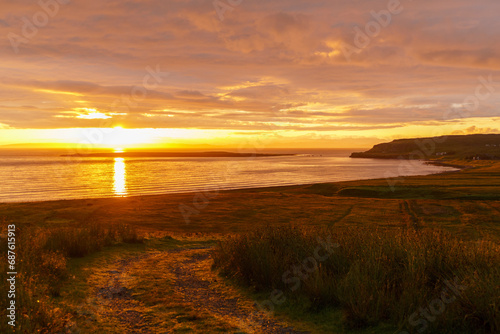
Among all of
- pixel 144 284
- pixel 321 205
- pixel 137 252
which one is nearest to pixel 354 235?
pixel 144 284

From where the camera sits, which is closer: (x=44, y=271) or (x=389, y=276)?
(x=389, y=276)

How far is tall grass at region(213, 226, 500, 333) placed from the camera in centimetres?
671

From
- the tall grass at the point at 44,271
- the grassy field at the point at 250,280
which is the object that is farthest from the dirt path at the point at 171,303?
the tall grass at the point at 44,271

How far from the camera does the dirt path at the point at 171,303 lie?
24.9 feet

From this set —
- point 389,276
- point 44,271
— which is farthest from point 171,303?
point 389,276

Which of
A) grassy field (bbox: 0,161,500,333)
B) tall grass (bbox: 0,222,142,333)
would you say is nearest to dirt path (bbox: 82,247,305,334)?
grassy field (bbox: 0,161,500,333)

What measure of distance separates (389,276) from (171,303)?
17.6 feet

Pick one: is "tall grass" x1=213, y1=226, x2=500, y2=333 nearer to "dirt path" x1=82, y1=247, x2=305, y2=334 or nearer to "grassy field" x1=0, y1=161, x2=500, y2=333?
"grassy field" x1=0, y1=161, x2=500, y2=333

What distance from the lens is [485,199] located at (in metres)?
41.6

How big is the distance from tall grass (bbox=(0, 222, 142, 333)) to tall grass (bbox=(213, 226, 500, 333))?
5.02 metres

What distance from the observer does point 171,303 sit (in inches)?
349

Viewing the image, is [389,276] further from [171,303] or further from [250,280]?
[171,303]

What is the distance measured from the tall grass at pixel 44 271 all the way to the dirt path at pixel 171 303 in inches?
40.7

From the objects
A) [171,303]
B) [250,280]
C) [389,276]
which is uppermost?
[389,276]
